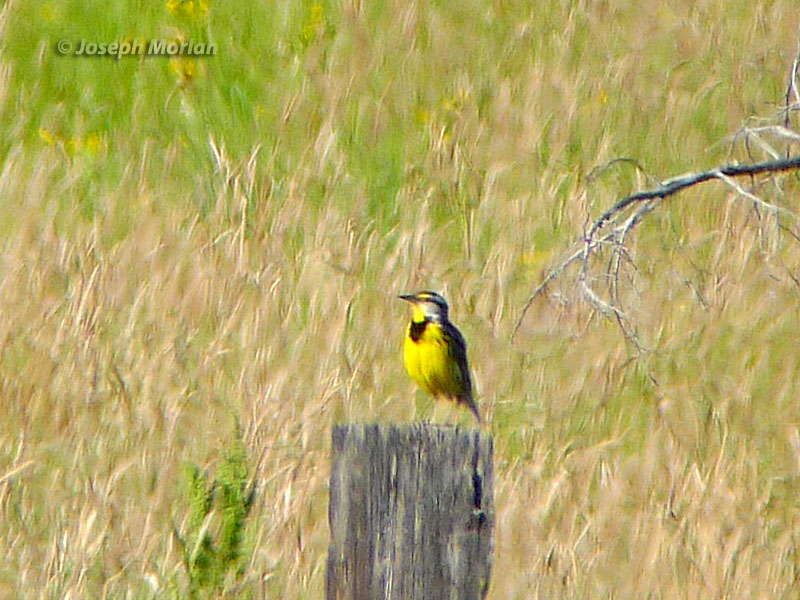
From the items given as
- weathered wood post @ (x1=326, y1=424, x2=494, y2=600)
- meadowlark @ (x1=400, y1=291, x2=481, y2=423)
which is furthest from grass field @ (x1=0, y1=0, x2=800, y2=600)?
weathered wood post @ (x1=326, y1=424, x2=494, y2=600)

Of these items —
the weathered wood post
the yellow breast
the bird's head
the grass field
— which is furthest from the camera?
the bird's head

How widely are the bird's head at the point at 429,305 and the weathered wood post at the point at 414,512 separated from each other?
284cm

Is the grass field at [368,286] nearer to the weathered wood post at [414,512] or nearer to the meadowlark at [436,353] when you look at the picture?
the meadowlark at [436,353]

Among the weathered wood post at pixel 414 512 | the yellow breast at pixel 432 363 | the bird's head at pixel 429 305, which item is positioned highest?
the bird's head at pixel 429 305

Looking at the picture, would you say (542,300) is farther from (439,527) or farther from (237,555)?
(439,527)

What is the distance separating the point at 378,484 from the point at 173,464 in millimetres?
2127

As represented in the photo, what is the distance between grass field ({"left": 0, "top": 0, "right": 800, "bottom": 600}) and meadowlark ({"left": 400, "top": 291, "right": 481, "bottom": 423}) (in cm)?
13

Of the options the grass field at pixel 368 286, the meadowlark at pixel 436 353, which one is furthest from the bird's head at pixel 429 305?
the grass field at pixel 368 286

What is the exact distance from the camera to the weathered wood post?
2758 millimetres

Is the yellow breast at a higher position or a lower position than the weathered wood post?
higher

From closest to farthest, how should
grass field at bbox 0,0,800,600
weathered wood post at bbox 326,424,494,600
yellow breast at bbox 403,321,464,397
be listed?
weathered wood post at bbox 326,424,494,600 < grass field at bbox 0,0,800,600 < yellow breast at bbox 403,321,464,397

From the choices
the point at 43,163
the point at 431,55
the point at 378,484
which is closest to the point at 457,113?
the point at 431,55

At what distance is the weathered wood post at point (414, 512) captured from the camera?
276 cm

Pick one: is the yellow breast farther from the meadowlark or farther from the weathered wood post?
the weathered wood post
